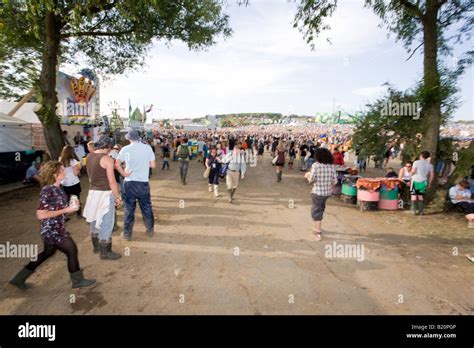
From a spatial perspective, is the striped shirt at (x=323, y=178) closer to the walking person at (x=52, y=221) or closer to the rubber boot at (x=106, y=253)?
the rubber boot at (x=106, y=253)

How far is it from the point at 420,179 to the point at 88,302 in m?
8.30

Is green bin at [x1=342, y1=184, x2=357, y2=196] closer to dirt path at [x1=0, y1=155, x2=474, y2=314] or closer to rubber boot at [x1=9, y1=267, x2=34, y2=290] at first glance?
dirt path at [x1=0, y1=155, x2=474, y2=314]

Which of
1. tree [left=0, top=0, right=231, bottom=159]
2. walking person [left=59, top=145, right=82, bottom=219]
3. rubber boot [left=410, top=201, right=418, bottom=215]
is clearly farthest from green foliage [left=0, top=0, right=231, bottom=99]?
rubber boot [left=410, top=201, right=418, bottom=215]

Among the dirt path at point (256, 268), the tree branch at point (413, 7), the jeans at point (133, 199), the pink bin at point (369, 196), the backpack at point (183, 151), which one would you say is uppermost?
the tree branch at point (413, 7)

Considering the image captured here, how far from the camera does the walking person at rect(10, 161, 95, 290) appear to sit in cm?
349

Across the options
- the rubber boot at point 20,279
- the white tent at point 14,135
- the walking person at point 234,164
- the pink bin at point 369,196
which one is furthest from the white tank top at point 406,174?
the white tent at point 14,135

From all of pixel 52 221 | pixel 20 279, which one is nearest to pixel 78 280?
pixel 20 279

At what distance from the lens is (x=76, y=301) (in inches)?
137

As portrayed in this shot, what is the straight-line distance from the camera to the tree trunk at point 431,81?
851cm

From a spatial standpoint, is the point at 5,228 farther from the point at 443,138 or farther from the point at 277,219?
the point at 443,138

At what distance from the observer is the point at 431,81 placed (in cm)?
861

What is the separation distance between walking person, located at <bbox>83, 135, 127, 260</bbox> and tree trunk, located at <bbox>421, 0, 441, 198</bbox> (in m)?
9.14

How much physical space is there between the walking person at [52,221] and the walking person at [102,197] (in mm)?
835
